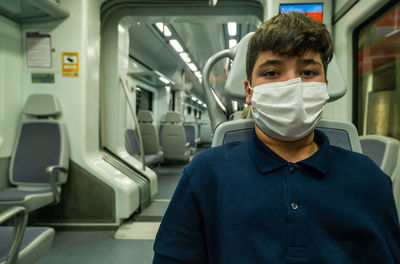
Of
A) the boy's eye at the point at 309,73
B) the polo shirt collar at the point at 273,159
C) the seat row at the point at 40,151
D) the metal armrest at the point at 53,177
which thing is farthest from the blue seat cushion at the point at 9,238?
the boy's eye at the point at 309,73

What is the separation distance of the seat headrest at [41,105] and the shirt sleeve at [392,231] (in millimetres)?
3359

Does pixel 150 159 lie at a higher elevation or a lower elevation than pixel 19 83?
lower

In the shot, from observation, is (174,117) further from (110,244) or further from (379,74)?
(379,74)

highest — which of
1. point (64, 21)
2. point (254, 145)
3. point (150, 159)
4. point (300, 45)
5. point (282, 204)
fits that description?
point (64, 21)

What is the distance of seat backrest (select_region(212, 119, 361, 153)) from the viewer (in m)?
1.18

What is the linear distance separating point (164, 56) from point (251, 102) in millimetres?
8940

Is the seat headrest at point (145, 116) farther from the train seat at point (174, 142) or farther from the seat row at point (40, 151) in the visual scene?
the seat row at point (40, 151)

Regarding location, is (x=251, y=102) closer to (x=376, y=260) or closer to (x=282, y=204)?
(x=282, y=204)

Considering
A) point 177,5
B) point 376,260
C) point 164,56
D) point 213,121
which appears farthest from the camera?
point 164,56

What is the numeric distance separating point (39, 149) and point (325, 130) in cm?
320

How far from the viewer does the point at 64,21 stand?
3.30 m

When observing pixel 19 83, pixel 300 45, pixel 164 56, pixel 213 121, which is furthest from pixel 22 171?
pixel 164 56

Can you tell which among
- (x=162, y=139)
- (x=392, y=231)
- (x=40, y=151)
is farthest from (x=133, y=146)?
A: (x=392, y=231)

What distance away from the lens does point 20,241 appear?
146 centimetres
